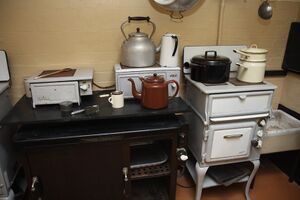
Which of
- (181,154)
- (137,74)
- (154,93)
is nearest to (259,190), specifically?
(181,154)

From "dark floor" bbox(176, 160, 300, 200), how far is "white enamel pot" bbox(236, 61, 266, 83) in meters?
0.92

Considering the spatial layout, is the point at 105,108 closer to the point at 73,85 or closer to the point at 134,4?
the point at 73,85

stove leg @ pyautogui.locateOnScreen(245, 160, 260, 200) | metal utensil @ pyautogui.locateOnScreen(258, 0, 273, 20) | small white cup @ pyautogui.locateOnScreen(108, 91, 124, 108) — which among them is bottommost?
stove leg @ pyautogui.locateOnScreen(245, 160, 260, 200)

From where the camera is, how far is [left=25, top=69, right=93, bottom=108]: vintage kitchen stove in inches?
52.6

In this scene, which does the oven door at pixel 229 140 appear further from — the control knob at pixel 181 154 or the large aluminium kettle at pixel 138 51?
the large aluminium kettle at pixel 138 51

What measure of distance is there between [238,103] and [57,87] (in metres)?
1.11

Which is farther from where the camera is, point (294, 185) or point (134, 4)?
Answer: point (294, 185)

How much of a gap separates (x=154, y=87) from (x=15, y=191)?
1.18m

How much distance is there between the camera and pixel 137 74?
56.5 inches

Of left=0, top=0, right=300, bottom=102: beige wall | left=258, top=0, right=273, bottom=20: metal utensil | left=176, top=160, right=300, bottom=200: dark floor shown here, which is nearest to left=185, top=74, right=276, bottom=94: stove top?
left=0, top=0, right=300, bottom=102: beige wall

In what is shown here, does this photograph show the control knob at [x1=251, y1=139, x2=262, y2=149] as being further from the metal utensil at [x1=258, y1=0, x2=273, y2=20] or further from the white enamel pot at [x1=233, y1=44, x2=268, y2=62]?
the metal utensil at [x1=258, y1=0, x2=273, y2=20]

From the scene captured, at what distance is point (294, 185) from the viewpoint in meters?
1.89

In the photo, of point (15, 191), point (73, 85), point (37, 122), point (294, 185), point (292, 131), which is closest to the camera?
point (37, 122)

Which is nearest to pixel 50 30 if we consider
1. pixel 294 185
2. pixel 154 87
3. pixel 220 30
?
pixel 154 87
